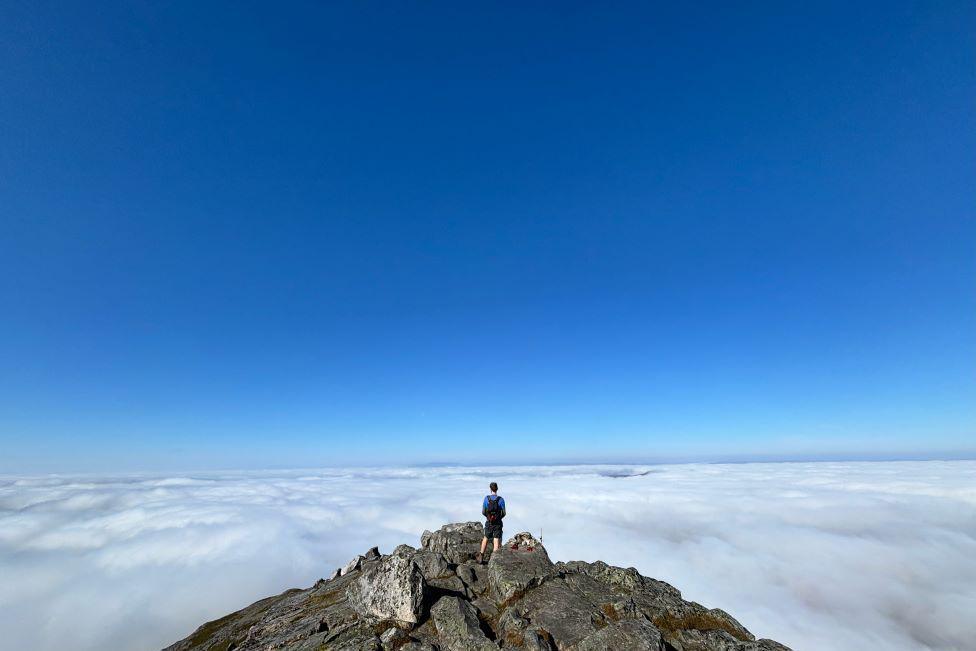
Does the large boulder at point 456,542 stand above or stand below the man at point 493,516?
below

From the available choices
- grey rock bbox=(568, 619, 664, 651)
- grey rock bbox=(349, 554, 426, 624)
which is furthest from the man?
grey rock bbox=(568, 619, 664, 651)

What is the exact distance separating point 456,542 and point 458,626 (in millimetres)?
11165

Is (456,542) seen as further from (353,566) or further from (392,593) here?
(353,566)

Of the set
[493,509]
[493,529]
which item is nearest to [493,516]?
[493,509]

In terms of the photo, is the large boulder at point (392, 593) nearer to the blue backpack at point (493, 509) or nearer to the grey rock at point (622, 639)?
the blue backpack at point (493, 509)

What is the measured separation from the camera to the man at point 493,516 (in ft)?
77.9

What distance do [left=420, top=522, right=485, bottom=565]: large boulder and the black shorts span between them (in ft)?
8.16

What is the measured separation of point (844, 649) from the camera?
12169cm

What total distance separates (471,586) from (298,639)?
986cm

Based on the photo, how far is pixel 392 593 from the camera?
19.2 metres

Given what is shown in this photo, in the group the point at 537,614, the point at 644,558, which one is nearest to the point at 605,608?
the point at 537,614

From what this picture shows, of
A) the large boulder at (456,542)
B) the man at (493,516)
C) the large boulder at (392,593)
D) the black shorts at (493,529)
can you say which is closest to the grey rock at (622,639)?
the large boulder at (392,593)

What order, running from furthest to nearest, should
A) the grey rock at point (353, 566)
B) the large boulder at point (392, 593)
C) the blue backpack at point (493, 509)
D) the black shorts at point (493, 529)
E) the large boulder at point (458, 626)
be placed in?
1. the grey rock at point (353, 566)
2. the black shorts at point (493, 529)
3. the blue backpack at point (493, 509)
4. the large boulder at point (392, 593)
5. the large boulder at point (458, 626)

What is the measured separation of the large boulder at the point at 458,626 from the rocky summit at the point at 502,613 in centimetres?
5
